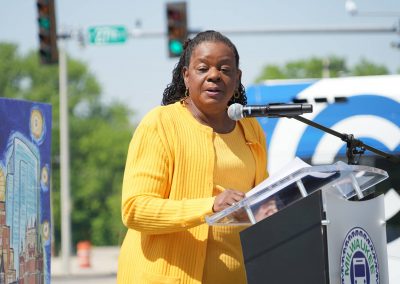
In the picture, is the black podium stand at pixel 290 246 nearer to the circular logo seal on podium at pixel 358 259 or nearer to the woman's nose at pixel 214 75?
the circular logo seal on podium at pixel 358 259

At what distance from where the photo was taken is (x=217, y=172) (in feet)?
13.9

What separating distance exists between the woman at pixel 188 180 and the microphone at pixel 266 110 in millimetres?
239

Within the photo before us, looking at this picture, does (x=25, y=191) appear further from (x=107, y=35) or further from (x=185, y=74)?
(x=107, y=35)

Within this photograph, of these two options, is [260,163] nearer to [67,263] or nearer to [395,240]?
[395,240]

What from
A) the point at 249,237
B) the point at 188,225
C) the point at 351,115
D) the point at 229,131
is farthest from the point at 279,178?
the point at 351,115

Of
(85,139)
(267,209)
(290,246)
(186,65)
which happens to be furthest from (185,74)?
(85,139)

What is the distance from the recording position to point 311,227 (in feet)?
11.8

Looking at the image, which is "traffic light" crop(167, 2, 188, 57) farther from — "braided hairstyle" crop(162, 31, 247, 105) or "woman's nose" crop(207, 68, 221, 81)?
"woman's nose" crop(207, 68, 221, 81)

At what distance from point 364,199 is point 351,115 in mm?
5468

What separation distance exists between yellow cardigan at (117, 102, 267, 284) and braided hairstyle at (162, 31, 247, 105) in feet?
0.96

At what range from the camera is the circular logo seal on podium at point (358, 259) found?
144 inches

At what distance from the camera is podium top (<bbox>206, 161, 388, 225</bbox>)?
3.65m

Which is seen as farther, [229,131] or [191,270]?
[229,131]

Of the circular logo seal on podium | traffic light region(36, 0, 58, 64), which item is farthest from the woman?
traffic light region(36, 0, 58, 64)
